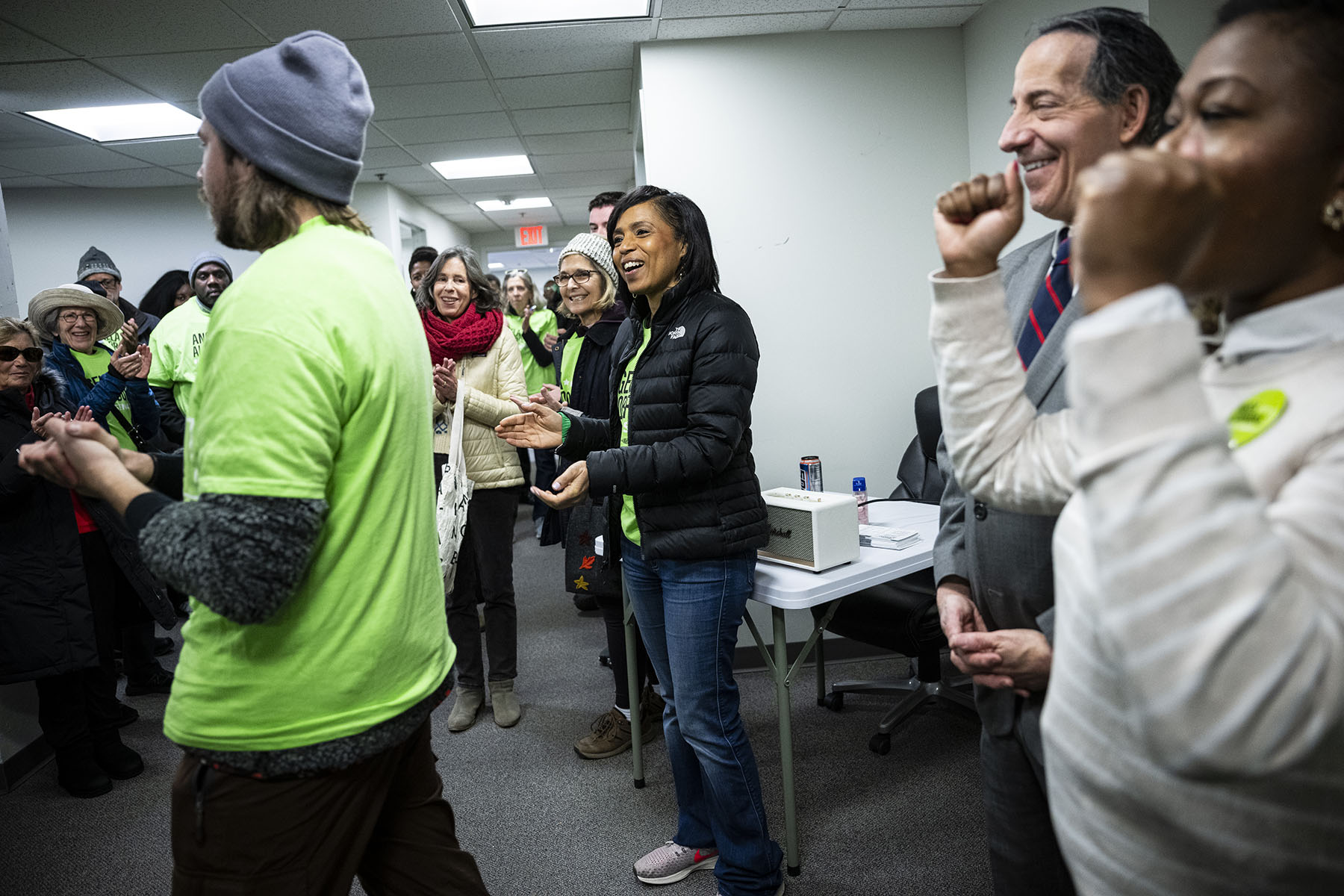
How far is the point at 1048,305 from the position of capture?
3.84ft

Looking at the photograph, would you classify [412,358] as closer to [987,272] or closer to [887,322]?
[987,272]

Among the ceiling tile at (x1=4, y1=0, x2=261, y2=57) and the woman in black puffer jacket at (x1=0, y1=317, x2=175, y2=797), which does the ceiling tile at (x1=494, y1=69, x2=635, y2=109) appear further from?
the woman in black puffer jacket at (x1=0, y1=317, x2=175, y2=797)

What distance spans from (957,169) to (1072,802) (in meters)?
3.36

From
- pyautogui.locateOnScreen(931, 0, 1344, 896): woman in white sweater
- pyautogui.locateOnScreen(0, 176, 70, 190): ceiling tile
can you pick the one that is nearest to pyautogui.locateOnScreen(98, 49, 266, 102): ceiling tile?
pyautogui.locateOnScreen(0, 176, 70, 190): ceiling tile

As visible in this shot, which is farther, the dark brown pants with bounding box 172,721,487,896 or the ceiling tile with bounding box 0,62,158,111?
the ceiling tile with bounding box 0,62,158,111

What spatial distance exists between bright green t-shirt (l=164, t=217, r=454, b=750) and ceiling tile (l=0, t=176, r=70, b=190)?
→ 7.04 meters

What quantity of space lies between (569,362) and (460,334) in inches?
19.0

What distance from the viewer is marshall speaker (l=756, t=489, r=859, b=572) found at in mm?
2080

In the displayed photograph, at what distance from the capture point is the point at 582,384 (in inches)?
119

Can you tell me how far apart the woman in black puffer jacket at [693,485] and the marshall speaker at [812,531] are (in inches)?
9.3

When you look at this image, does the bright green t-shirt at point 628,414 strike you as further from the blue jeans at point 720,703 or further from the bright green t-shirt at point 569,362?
the bright green t-shirt at point 569,362

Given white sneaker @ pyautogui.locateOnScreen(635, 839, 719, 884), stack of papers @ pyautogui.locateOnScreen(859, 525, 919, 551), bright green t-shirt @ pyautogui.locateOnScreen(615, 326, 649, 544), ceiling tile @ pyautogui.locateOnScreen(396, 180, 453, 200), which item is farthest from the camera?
ceiling tile @ pyautogui.locateOnScreen(396, 180, 453, 200)

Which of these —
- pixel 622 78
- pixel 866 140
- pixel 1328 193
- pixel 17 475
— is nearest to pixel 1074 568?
pixel 1328 193

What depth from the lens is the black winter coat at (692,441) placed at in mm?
1756
